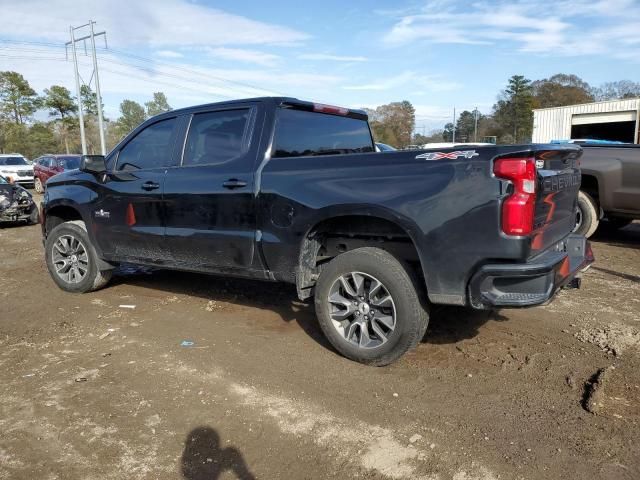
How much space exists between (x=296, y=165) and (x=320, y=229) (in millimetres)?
526

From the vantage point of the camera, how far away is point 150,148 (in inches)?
201

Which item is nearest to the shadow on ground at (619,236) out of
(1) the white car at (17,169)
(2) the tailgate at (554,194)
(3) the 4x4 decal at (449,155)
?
(2) the tailgate at (554,194)

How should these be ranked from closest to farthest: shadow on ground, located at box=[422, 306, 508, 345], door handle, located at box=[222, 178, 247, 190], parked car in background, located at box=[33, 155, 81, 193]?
door handle, located at box=[222, 178, 247, 190]
shadow on ground, located at box=[422, 306, 508, 345]
parked car in background, located at box=[33, 155, 81, 193]

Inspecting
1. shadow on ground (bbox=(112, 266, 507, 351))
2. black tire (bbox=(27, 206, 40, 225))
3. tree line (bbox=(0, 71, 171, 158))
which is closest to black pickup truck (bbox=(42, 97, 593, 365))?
shadow on ground (bbox=(112, 266, 507, 351))

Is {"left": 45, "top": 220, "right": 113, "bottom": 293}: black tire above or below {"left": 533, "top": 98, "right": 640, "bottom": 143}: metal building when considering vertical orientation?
below

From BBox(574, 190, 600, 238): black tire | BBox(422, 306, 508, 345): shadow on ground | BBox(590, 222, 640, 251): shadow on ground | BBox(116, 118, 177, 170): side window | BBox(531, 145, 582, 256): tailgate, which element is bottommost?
BBox(422, 306, 508, 345): shadow on ground

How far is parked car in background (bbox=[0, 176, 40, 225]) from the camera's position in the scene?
11.8m

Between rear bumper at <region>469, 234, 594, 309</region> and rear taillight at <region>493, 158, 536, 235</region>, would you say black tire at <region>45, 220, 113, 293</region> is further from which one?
rear taillight at <region>493, 158, 536, 235</region>

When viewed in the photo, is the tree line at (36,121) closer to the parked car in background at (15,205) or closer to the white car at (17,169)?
the white car at (17,169)

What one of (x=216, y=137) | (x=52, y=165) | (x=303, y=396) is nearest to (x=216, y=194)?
(x=216, y=137)

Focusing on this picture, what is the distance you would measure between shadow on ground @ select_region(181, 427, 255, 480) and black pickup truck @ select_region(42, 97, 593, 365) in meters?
1.30

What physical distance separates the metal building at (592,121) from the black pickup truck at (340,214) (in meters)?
26.3

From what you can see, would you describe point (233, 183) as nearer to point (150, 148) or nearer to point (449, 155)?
point (150, 148)

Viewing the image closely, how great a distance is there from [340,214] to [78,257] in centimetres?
365
